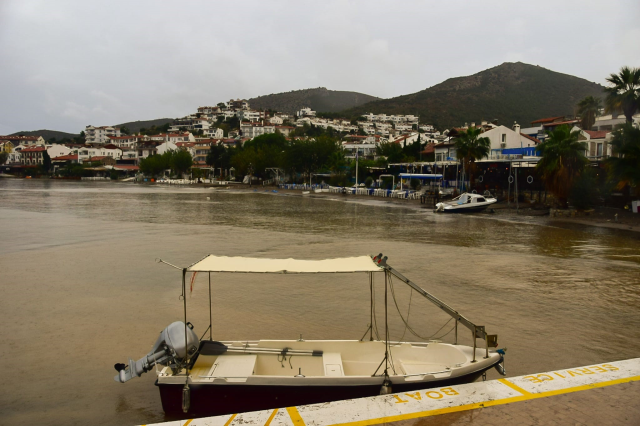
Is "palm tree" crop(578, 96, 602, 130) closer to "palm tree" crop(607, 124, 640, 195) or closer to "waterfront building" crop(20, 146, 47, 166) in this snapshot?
"palm tree" crop(607, 124, 640, 195)

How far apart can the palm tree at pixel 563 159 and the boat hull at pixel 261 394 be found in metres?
29.1

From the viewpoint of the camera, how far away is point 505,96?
16138cm

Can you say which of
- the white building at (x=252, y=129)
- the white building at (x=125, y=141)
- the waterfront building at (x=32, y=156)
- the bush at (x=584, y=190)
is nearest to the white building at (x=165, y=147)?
the white building at (x=252, y=129)

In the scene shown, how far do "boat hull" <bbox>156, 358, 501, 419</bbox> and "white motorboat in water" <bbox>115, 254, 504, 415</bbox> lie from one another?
1 centimetres

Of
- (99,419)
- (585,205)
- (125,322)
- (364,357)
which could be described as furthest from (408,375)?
(585,205)

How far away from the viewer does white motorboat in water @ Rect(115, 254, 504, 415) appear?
668 centimetres

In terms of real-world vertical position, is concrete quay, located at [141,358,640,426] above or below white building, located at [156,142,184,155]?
below

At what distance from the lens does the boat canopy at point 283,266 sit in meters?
7.48

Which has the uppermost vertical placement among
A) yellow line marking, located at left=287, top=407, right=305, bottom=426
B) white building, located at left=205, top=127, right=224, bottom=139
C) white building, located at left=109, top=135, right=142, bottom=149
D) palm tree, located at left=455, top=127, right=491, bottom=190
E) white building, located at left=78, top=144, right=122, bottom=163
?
white building, located at left=205, top=127, right=224, bottom=139

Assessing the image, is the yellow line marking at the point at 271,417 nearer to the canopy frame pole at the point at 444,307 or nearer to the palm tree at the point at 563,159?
the canopy frame pole at the point at 444,307

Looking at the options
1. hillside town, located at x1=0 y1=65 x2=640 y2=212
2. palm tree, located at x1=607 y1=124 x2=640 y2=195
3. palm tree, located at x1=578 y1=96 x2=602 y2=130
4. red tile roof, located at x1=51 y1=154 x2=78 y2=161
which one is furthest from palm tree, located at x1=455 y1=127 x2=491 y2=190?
red tile roof, located at x1=51 y1=154 x2=78 y2=161

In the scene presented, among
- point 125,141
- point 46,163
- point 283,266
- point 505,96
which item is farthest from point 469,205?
point 125,141

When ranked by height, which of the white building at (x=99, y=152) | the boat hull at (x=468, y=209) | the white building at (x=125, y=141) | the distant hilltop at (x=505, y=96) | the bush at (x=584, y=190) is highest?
the distant hilltop at (x=505, y=96)

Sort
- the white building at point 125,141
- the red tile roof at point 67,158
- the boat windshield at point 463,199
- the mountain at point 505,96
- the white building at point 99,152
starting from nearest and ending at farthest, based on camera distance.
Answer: the boat windshield at point 463,199, the mountain at point 505,96, the white building at point 99,152, the red tile roof at point 67,158, the white building at point 125,141
